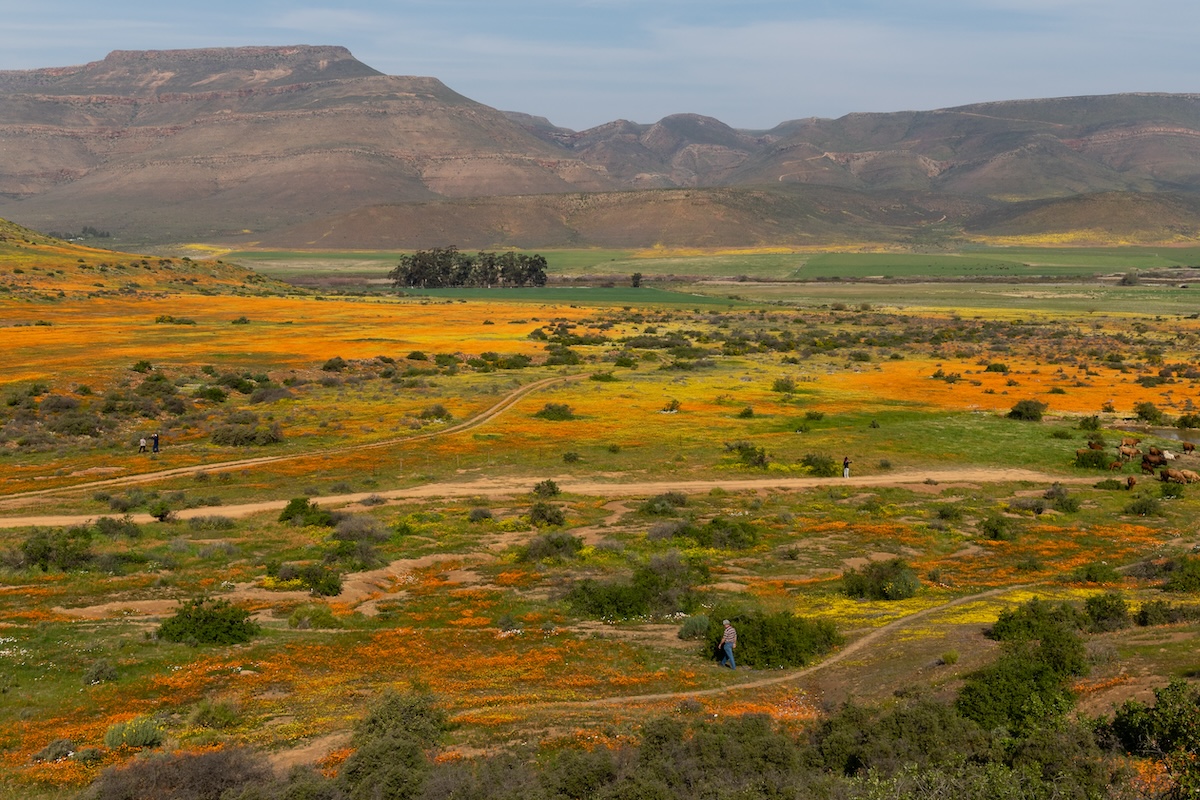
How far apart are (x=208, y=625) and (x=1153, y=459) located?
36039mm

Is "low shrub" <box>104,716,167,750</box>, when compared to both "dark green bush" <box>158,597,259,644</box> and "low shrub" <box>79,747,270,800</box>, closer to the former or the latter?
"low shrub" <box>79,747,270,800</box>

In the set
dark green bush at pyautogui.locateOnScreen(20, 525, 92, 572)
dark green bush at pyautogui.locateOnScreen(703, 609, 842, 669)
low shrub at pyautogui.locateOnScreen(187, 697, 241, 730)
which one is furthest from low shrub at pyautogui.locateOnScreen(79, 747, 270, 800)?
dark green bush at pyautogui.locateOnScreen(20, 525, 92, 572)

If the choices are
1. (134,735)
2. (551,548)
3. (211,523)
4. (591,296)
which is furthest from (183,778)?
(591,296)

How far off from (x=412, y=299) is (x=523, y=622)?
406 ft

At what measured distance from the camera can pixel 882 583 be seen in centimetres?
2327

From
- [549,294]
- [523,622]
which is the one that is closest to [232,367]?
[523,622]

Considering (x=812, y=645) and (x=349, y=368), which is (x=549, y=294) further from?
(x=812, y=645)

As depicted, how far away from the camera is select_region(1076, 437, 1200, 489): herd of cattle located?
3550 cm

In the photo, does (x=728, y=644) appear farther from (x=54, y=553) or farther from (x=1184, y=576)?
(x=54, y=553)

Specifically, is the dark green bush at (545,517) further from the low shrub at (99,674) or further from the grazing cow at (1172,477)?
the grazing cow at (1172,477)

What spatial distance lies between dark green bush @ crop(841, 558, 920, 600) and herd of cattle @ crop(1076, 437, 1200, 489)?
16695 millimetres

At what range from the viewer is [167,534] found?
93.4 feet

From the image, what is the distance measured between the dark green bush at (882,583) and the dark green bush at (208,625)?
1422 cm

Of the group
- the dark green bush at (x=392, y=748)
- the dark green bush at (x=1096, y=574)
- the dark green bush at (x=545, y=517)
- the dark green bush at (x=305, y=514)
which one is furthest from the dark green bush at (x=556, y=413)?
the dark green bush at (x=392, y=748)
